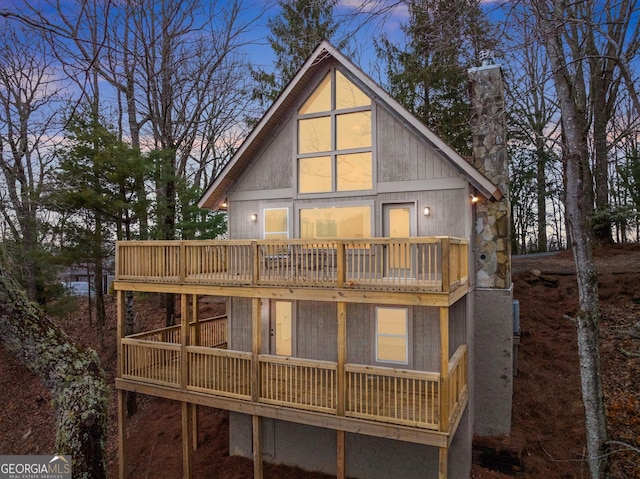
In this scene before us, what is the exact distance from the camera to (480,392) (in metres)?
10.2

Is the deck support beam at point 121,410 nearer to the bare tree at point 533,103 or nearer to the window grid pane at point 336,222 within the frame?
the window grid pane at point 336,222

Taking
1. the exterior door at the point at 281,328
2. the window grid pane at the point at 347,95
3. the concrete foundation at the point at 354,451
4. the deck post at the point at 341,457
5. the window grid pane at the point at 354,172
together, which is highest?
the window grid pane at the point at 347,95

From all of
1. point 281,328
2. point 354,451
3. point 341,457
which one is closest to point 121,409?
point 281,328

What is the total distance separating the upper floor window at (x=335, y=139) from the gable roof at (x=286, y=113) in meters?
0.44

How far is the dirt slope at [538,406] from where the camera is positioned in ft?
31.4

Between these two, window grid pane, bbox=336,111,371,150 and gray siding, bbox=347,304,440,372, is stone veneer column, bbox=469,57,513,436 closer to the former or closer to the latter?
gray siding, bbox=347,304,440,372

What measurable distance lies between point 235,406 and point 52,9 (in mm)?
8022

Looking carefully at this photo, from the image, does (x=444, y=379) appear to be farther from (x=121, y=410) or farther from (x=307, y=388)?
(x=121, y=410)

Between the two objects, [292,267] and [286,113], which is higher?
[286,113]

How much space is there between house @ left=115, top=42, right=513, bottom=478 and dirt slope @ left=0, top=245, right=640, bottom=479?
89 centimetres

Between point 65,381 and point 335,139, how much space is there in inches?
319

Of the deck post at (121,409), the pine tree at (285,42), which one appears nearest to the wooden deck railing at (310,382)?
the deck post at (121,409)

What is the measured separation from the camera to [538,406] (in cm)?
1102

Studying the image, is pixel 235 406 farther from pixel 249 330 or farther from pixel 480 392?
pixel 480 392
